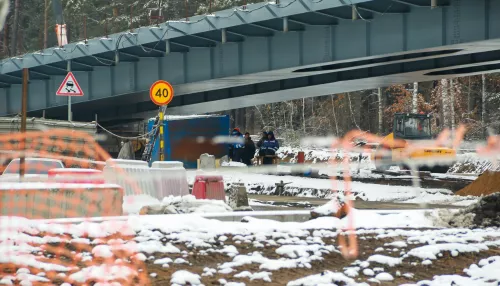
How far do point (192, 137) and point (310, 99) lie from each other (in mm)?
37958

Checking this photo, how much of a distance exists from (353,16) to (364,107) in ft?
151

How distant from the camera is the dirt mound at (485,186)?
982 inches

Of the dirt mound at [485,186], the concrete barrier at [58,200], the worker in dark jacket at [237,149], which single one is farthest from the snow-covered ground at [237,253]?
the worker in dark jacket at [237,149]

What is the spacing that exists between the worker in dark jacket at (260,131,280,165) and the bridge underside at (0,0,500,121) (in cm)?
267

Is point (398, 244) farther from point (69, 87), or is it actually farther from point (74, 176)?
point (69, 87)

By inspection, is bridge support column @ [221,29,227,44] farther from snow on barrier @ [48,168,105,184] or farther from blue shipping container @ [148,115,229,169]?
snow on barrier @ [48,168,105,184]

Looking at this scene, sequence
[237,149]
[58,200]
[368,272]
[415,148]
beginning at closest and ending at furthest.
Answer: [368,272] → [58,200] → [237,149] → [415,148]

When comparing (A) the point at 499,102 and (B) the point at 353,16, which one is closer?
(B) the point at 353,16

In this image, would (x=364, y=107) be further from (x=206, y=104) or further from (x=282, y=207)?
(x=282, y=207)

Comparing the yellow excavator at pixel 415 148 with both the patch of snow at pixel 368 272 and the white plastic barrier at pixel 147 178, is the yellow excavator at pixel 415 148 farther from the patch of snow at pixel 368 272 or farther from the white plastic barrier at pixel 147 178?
the patch of snow at pixel 368 272

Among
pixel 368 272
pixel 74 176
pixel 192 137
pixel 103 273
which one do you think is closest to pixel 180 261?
pixel 103 273

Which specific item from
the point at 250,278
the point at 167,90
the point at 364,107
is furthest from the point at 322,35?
the point at 364,107

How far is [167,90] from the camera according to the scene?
21.1m

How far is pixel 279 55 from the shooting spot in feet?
109
